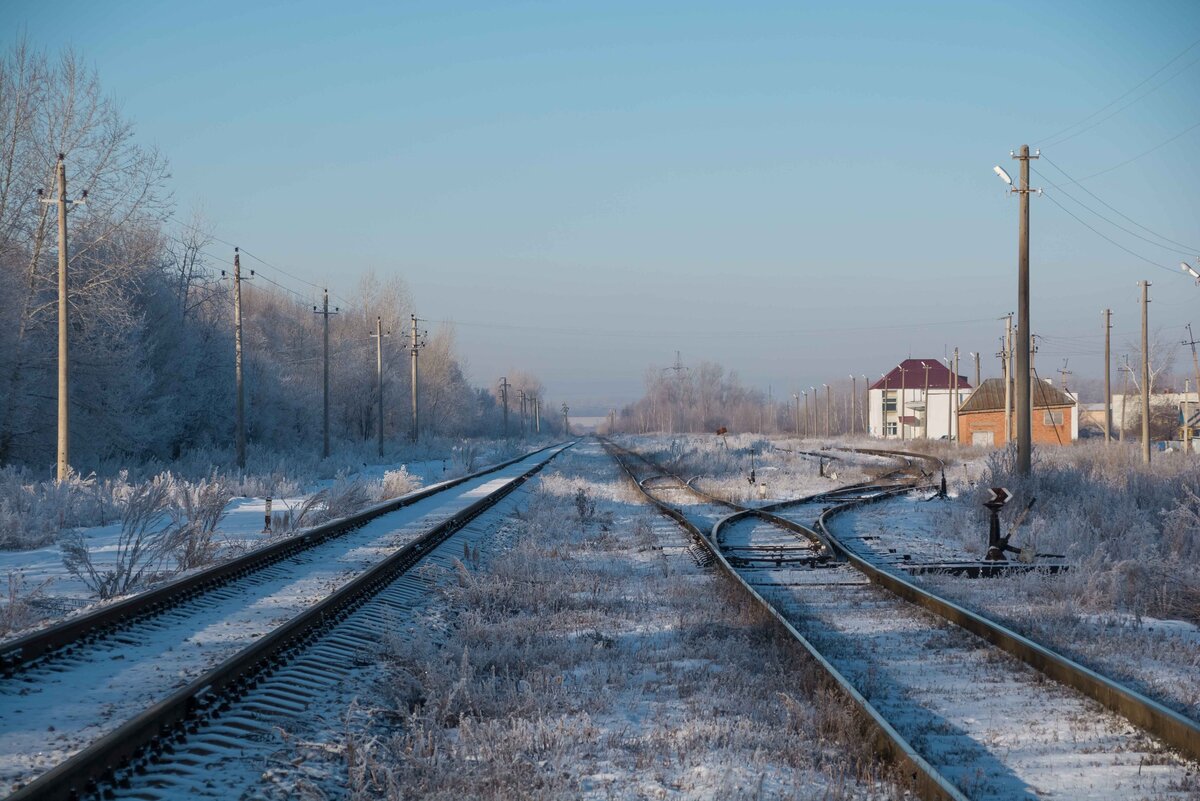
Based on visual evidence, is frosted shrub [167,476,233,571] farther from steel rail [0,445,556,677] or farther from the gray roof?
the gray roof

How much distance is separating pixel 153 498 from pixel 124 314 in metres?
15.8

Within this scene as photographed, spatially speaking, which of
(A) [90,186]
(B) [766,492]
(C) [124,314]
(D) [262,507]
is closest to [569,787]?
(D) [262,507]

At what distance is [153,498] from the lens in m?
12.8

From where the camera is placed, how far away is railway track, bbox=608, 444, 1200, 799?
4570 millimetres

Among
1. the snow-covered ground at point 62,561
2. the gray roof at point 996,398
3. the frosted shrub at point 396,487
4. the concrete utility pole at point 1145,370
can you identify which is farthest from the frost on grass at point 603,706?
the gray roof at point 996,398

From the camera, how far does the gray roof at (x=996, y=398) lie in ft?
225

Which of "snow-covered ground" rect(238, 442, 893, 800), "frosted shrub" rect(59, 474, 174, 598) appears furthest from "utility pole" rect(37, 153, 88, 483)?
"snow-covered ground" rect(238, 442, 893, 800)

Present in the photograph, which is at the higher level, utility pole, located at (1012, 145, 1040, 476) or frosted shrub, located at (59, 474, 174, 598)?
utility pole, located at (1012, 145, 1040, 476)

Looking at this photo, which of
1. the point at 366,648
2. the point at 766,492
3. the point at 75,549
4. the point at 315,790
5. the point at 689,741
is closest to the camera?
the point at 315,790

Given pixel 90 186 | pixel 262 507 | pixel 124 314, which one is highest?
pixel 90 186

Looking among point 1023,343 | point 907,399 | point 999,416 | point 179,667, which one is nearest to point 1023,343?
point 1023,343

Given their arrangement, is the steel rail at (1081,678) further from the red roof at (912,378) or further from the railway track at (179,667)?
the red roof at (912,378)

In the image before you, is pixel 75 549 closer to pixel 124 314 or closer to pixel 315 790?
pixel 315 790

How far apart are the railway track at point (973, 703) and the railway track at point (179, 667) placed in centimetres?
344
